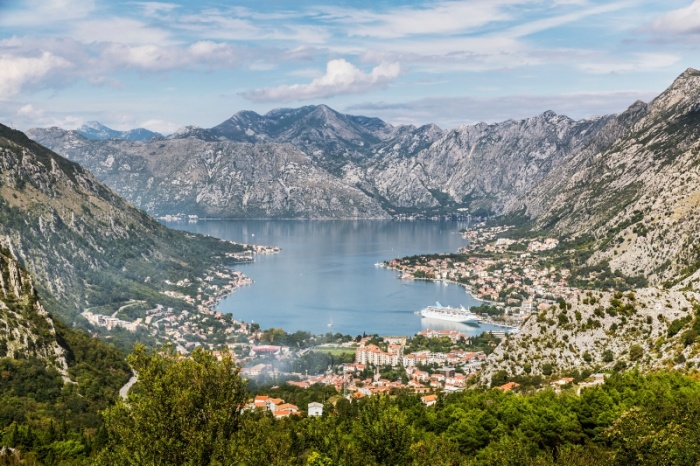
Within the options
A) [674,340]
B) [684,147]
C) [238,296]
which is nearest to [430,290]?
[238,296]

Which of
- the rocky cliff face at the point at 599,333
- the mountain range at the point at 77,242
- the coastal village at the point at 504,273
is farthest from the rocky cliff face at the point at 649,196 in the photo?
the mountain range at the point at 77,242

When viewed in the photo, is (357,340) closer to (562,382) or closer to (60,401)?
(60,401)

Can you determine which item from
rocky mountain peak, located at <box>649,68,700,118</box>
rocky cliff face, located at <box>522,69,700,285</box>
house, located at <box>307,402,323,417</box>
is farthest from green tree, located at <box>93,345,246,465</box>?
rocky mountain peak, located at <box>649,68,700,118</box>

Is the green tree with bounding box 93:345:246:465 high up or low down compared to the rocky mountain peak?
down

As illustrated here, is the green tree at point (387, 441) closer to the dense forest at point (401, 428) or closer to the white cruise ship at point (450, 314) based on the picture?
the dense forest at point (401, 428)

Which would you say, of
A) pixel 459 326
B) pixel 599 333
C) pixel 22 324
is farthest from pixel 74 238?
pixel 599 333

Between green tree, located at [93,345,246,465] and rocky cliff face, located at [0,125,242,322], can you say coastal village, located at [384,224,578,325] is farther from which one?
green tree, located at [93,345,246,465]

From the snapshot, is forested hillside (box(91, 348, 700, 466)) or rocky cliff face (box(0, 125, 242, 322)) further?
rocky cliff face (box(0, 125, 242, 322))
